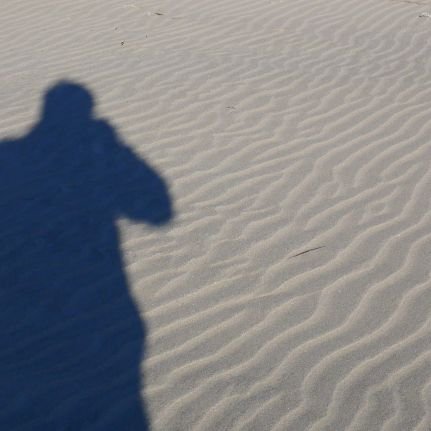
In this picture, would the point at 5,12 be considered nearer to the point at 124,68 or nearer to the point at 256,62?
the point at 124,68

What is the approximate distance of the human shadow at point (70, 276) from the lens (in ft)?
11.4

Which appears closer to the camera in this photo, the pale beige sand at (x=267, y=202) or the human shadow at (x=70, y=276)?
the human shadow at (x=70, y=276)

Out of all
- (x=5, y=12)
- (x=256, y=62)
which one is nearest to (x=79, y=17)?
(x=5, y=12)

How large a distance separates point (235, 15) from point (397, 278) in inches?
233

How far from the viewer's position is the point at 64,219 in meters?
4.95

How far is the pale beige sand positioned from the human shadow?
0.07 metres

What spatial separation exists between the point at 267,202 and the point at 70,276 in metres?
1.49

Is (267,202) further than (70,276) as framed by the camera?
Yes

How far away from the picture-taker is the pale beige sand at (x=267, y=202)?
3600 millimetres

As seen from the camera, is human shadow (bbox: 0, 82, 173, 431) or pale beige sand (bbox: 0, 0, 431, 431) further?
pale beige sand (bbox: 0, 0, 431, 431)

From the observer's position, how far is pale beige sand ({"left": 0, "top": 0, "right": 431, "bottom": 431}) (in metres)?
3.60

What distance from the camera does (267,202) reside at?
5.20m

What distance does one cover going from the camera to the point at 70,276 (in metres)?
4.39

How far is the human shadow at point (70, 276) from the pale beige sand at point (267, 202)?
0.22 ft
